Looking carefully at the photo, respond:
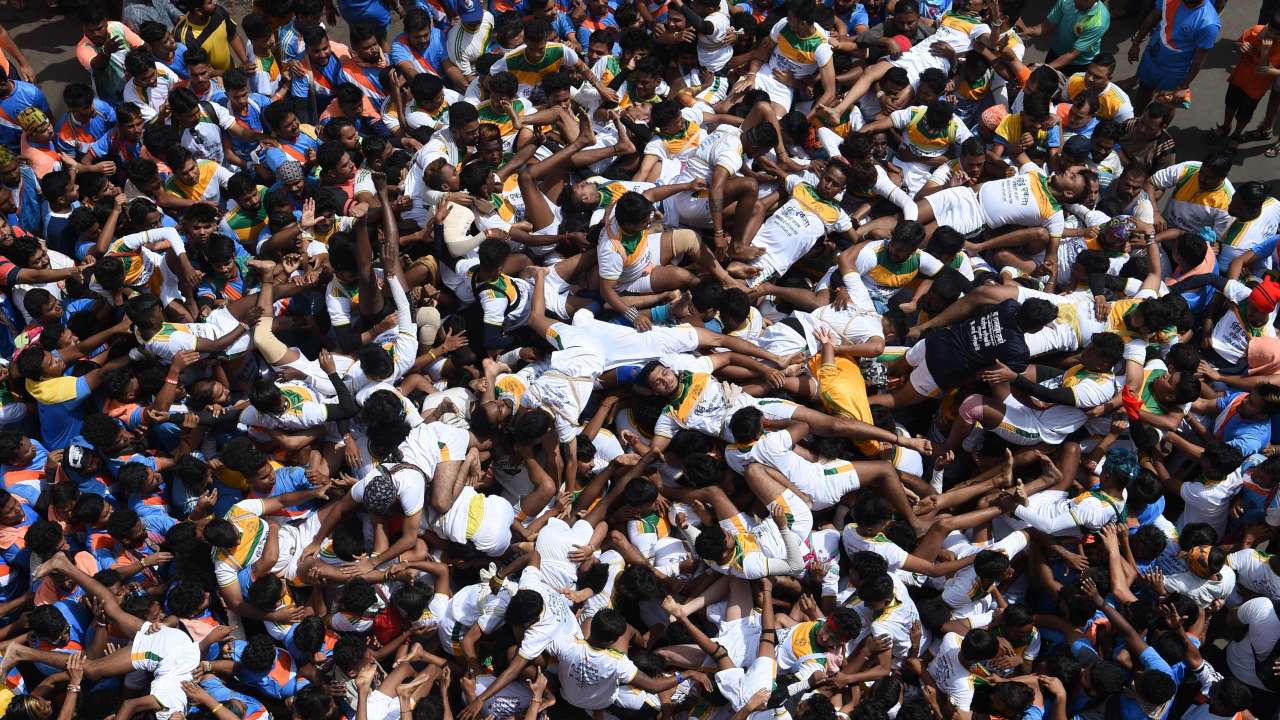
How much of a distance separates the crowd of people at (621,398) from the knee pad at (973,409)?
0.07 meters

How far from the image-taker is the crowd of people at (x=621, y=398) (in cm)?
644

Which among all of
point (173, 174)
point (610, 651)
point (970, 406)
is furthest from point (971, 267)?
point (173, 174)

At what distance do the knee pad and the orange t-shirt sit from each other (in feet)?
14.7

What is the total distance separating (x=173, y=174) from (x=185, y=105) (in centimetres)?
55

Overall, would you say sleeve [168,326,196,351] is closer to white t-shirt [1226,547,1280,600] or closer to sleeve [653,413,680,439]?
sleeve [653,413,680,439]

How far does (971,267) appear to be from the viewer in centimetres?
812

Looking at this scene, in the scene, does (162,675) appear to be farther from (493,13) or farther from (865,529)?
(493,13)

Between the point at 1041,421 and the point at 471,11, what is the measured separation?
5.42 meters

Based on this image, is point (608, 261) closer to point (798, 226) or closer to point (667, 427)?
point (667, 427)

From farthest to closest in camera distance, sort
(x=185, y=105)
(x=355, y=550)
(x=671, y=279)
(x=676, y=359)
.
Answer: (x=185, y=105), (x=671, y=279), (x=676, y=359), (x=355, y=550)

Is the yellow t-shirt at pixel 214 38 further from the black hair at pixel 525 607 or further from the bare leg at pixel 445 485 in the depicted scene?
the black hair at pixel 525 607

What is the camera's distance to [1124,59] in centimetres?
1105

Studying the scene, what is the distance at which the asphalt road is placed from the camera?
10164mm

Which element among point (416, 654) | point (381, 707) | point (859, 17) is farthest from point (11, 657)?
point (859, 17)
